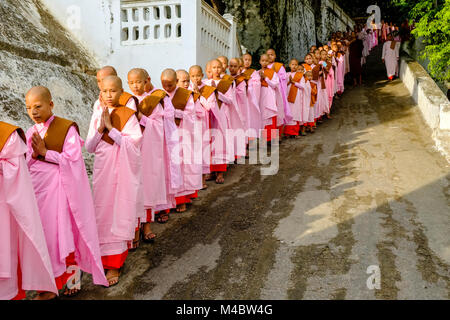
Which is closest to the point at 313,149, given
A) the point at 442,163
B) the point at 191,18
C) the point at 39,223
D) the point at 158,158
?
the point at 442,163

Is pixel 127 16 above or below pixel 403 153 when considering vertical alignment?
above

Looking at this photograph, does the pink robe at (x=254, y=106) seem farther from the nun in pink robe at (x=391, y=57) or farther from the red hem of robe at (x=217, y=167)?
the nun in pink robe at (x=391, y=57)

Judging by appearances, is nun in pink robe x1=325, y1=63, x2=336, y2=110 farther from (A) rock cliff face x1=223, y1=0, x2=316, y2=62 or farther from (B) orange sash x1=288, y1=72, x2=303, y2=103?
(A) rock cliff face x1=223, y1=0, x2=316, y2=62

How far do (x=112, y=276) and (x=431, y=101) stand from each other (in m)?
8.86

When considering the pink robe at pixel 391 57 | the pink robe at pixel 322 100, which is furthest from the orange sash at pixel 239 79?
the pink robe at pixel 391 57

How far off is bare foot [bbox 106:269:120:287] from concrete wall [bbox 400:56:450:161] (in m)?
6.40

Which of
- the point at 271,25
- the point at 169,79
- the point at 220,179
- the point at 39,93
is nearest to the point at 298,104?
the point at 220,179

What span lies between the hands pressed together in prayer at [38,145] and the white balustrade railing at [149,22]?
6.29m

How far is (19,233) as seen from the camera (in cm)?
336

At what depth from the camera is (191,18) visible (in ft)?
29.9

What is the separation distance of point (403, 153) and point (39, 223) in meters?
7.04

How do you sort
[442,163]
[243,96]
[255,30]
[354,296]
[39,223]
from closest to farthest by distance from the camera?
1. [39,223]
2. [354,296]
3. [442,163]
4. [243,96]
5. [255,30]

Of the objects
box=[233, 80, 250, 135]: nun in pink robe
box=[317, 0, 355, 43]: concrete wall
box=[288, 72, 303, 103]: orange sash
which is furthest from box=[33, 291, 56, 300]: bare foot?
box=[317, 0, 355, 43]: concrete wall
